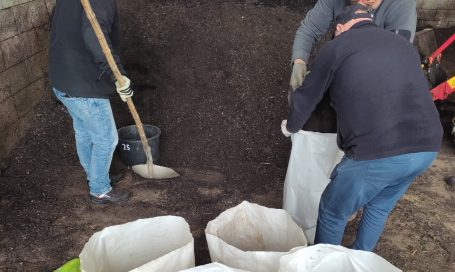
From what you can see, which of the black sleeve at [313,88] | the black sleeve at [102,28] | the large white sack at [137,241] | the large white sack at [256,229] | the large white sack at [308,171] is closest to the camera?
the black sleeve at [313,88]

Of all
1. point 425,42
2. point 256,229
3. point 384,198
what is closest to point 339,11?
point 384,198

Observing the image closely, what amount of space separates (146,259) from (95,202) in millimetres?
1032

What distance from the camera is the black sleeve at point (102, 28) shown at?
7.28 ft

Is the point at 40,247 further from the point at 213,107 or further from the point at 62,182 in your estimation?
the point at 213,107

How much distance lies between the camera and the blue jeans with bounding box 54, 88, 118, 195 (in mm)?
2482

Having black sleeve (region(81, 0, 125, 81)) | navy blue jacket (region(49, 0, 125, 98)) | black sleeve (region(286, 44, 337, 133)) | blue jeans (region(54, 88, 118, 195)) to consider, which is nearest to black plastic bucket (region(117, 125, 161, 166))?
blue jeans (region(54, 88, 118, 195))

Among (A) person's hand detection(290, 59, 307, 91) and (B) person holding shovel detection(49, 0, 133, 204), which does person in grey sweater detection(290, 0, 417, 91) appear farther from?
(B) person holding shovel detection(49, 0, 133, 204)

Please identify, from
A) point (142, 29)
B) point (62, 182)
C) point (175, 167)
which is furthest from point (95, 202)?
point (142, 29)

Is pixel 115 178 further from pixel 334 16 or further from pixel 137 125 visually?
pixel 334 16

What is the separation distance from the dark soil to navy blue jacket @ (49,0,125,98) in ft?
3.01

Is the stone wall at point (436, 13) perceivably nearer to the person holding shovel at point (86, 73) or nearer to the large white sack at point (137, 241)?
the person holding shovel at point (86, 73)

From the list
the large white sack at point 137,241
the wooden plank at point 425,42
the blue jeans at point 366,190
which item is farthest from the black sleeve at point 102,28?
the wooden plank at point 425,42

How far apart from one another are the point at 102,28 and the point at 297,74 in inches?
47.3

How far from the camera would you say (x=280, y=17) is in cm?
452
